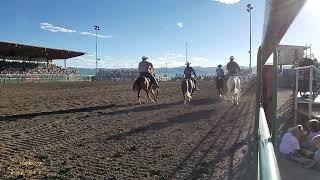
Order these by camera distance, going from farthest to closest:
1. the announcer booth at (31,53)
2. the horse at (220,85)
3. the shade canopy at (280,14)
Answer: the announcer booth at (31,53)
the horse at (220,85)
the shade canopy at (280,14)

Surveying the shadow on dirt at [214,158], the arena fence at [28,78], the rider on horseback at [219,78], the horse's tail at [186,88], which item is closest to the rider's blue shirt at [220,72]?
the rider on horseback at [219,78]

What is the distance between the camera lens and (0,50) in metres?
57.0

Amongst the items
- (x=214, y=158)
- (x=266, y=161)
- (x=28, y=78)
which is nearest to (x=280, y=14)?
(x=266, y=161)

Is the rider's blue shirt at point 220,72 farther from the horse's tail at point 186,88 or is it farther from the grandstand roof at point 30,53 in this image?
the grandstand roof at point 30,53

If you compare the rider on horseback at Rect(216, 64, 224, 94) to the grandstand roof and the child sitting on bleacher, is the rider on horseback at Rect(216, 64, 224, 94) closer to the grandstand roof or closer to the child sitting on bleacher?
the child sitting on bleacher

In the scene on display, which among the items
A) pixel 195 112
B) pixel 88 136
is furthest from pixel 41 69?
pixel 88 136

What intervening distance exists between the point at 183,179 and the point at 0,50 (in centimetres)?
5455

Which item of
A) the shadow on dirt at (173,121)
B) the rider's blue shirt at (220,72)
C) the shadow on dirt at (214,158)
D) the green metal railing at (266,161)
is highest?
the rider's blue shirt at (220,72)

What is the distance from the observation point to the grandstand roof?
5687 centimetres

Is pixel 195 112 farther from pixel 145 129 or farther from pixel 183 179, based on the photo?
pixel 183 179

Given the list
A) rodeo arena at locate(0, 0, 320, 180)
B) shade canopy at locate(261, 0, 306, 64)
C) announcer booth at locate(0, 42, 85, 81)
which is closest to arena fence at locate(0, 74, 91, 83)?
announcer booth at locate(0, 42, 85, 81)

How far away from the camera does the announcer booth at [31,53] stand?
57131 millimetres

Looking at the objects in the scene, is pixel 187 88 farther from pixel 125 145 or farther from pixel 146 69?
pixel 125 145

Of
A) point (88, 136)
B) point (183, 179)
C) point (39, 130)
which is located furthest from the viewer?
point (39, 130)
